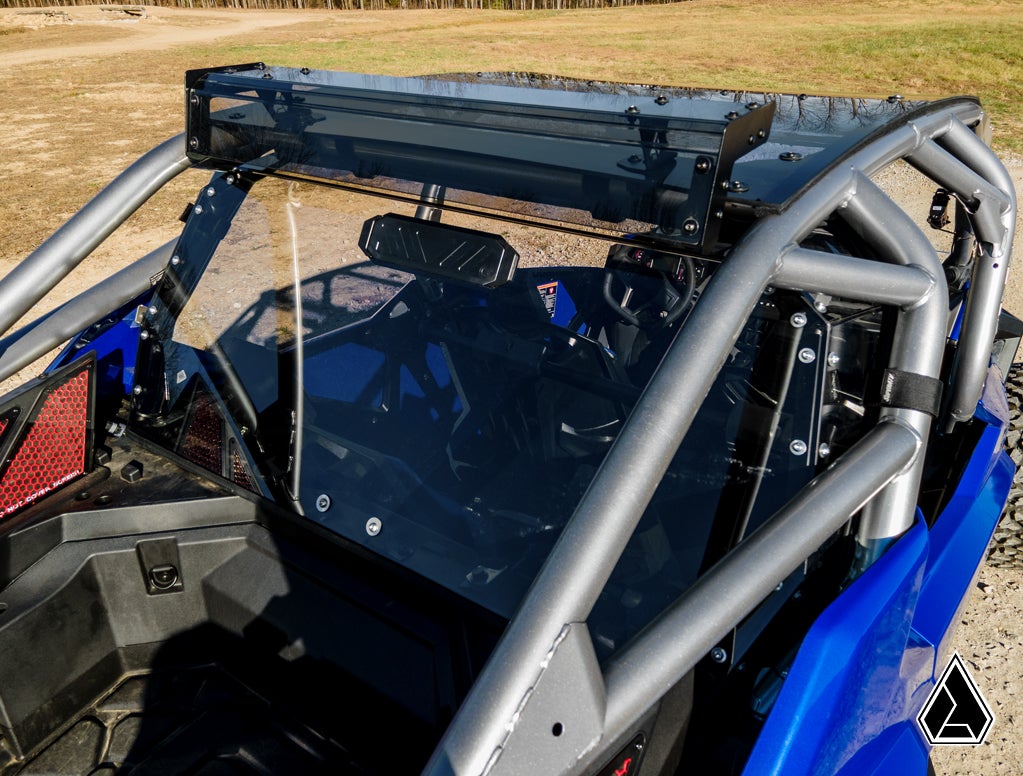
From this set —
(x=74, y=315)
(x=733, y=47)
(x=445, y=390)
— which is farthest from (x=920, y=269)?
(x=733, y=47)

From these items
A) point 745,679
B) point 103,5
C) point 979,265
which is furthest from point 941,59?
point 103,5

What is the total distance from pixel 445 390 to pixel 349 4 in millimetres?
31884

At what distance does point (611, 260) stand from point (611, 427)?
0.34 metres

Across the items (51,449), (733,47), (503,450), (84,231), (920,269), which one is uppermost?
(733,47)

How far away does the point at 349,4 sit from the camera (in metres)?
30.3

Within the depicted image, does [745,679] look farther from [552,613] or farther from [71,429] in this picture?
[71,429]

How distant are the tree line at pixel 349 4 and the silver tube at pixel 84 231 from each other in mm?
26393

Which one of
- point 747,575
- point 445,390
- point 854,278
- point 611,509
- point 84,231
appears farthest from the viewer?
point 84,231

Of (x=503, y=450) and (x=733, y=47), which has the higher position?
(x=733, y=47)

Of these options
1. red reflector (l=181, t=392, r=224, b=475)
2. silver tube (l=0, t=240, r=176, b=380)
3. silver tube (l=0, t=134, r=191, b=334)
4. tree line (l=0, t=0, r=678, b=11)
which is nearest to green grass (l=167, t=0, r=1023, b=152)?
tree line (l=0, t=0, r=678, b=11)

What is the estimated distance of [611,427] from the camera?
5.85 ft

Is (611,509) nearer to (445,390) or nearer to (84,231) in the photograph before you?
(445,390)

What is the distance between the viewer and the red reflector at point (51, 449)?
1.90m

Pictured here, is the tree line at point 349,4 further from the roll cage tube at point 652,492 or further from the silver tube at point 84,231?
the roll cage tube at point 652,492
